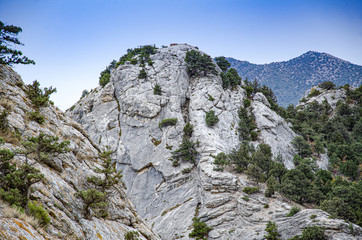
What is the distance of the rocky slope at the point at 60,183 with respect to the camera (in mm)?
9899

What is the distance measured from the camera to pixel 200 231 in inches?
1239

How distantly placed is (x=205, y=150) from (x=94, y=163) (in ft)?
91.0

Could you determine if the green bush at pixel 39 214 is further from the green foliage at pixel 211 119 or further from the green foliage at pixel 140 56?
the green foliage at pixel 140 56

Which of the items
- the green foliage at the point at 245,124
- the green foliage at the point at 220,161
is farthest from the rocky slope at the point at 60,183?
the green foliage at the point at 245,124

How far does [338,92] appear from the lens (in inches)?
3314

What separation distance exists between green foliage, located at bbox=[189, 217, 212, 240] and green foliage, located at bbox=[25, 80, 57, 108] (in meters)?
26.9

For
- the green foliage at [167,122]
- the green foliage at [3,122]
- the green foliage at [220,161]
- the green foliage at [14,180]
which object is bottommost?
the green foliage at [220,161]

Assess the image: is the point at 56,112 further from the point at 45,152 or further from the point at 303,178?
the point at 303,178

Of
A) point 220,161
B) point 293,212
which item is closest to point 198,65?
point 220,161

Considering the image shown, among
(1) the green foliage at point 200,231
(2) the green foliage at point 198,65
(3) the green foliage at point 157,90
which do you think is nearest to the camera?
(1) the green foliage at point 200,231

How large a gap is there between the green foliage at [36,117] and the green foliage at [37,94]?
1.69m

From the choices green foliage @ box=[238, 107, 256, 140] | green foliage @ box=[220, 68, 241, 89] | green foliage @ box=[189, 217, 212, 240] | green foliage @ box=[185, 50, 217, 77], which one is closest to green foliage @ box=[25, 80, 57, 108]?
green foliage @ box=[189, 217, 212, 240]

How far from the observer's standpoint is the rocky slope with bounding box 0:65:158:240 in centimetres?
990

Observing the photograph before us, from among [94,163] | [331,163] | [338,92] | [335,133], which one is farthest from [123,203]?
[338,92]
